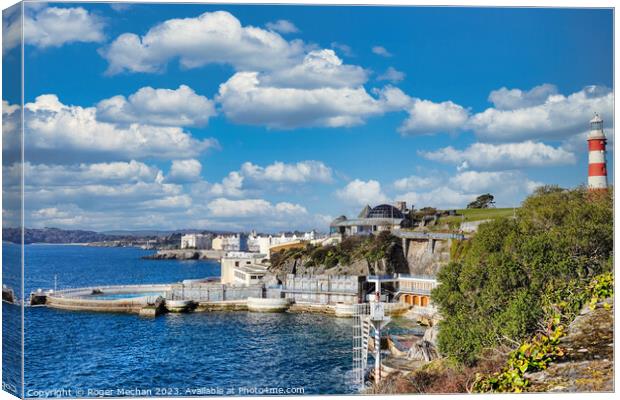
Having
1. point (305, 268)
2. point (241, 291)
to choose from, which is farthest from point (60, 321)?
point (305, 268)

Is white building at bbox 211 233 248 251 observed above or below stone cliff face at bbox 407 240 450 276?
above

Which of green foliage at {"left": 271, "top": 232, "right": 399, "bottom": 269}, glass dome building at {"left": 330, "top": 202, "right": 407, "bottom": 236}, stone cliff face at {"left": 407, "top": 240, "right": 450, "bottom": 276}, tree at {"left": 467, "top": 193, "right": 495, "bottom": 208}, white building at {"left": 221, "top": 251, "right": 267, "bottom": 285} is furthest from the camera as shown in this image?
white building at {"left": 221, "top": 251, "right": 267, "bottom": 285}

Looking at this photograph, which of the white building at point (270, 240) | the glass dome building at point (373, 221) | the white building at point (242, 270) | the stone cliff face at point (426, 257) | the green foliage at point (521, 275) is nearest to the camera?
the green foliage at point (521, 275)

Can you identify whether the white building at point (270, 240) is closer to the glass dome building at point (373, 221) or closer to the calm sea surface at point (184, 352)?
the glass dome building at point (373, 221)

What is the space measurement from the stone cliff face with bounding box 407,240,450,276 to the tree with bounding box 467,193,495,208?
5.92 metres

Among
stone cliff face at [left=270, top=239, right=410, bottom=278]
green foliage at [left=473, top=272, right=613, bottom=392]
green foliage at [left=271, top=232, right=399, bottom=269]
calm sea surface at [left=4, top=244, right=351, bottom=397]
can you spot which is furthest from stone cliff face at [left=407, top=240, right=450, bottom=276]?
green foliage at [left=473, top=272, right=613, bottom=392]

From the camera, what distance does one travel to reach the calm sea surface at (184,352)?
9.84 metres

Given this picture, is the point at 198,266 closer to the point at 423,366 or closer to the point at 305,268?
the point at 305,268

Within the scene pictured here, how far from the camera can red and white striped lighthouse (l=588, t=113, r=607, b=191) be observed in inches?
395

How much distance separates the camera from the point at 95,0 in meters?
9.15

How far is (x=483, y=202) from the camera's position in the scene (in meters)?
14.1

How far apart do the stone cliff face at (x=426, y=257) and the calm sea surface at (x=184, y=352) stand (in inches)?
123

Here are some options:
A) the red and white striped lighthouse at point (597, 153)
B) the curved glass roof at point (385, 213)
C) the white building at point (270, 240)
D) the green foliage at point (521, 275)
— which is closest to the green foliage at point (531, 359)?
the green foliage at point (521, 275)

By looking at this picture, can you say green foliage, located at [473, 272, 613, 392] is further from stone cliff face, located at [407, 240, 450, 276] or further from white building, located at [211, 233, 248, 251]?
white building, located at [211, 233, 248, 251]
